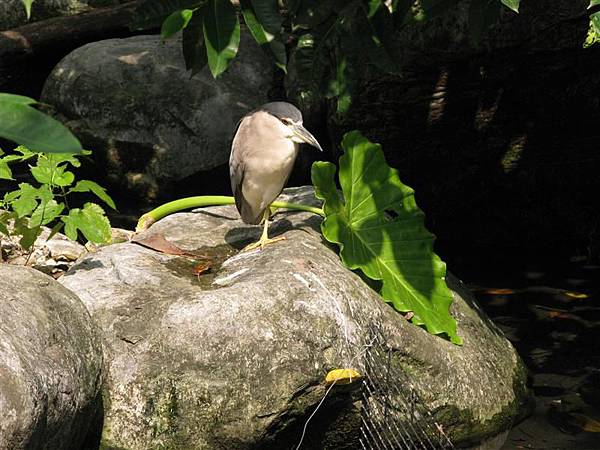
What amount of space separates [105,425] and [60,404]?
0.61 metres

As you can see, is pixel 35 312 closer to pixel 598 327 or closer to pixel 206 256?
pixel 206 256

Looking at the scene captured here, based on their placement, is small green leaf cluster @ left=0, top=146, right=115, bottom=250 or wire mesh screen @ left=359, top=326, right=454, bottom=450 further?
small green leaf cluster @ left=0, top=146, right=115, bottom=250

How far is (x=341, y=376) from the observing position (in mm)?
4078

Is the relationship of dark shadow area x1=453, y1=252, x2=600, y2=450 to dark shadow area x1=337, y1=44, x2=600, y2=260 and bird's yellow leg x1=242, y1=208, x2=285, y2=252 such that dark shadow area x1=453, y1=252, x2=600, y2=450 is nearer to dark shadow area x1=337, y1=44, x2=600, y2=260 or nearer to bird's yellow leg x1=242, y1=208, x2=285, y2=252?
dark shadow area x1=337, y1=44, x2=600, y2=260

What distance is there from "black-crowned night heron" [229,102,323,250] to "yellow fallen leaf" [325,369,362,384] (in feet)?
3.65

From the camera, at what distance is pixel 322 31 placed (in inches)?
158

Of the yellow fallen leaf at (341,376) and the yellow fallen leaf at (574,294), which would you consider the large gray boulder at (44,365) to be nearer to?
the yellow fallen leaf at (341,376)

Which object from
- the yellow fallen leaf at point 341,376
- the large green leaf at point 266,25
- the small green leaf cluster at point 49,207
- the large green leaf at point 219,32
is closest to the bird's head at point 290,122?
the small green leaf cluster at point 49,207

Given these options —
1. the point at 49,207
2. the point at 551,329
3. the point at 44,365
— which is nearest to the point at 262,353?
the point at 44,365

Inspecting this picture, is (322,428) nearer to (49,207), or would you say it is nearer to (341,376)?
(341,376)

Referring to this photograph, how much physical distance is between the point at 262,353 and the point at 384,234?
1261 millimetres

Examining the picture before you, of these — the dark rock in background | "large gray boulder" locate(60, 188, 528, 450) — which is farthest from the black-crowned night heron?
the dark rock in background

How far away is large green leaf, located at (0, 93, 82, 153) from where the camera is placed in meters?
0.96

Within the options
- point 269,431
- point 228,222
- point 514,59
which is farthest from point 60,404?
point 514,59
